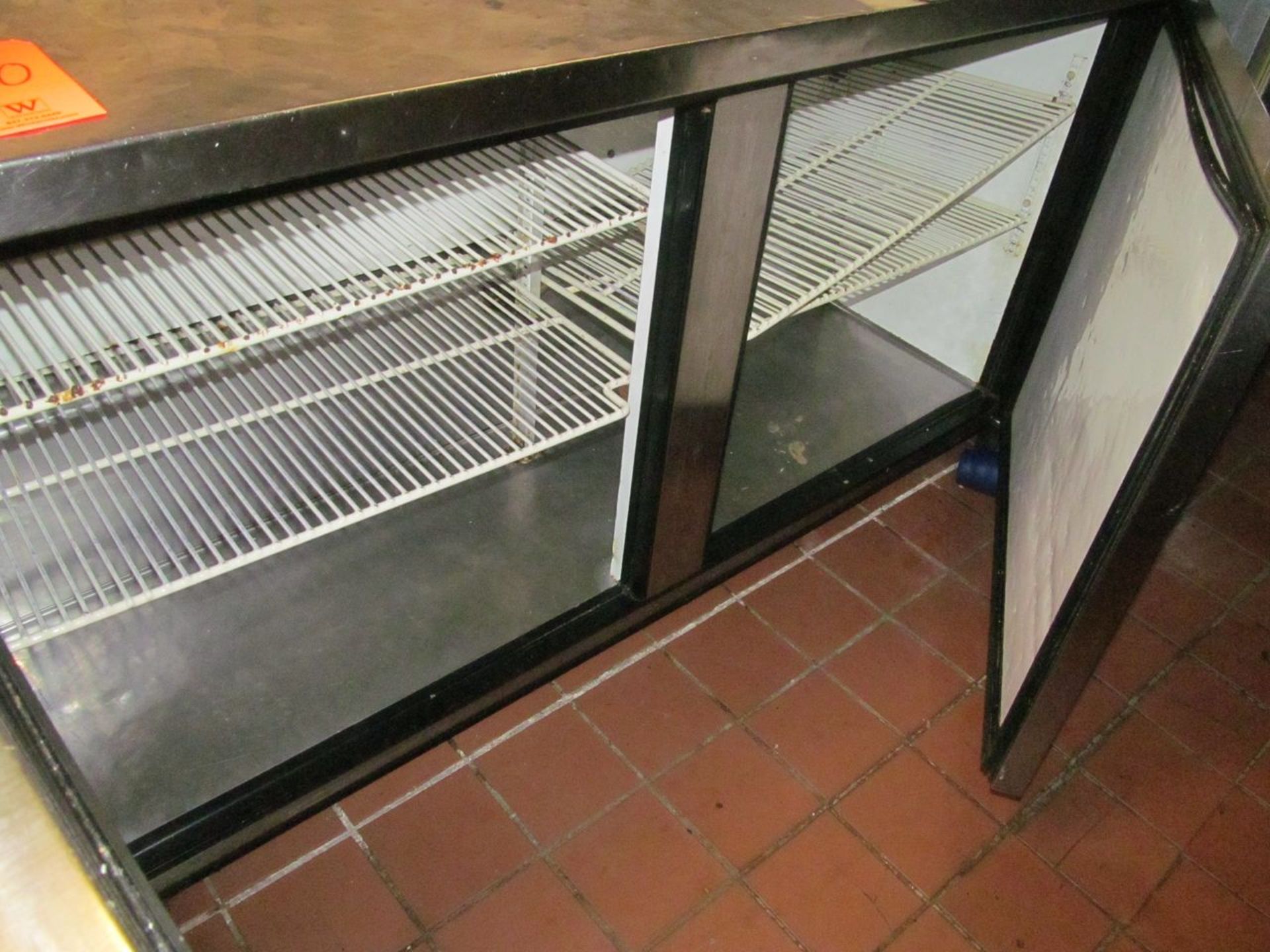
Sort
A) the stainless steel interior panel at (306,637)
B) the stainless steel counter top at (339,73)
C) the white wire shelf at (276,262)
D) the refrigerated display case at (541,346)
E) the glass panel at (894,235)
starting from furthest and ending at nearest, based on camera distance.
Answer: the glass panel at (894,235)
the stainless steel interior panel at (306,637)
the white wire shelf at (276,262)
the refrigerated display case at (541,346)
the stainless steel counter top at (339,73)

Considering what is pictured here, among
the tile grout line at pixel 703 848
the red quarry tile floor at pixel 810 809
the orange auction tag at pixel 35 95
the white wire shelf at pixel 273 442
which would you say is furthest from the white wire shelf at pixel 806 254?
the orange auction tag at pixel 35 95

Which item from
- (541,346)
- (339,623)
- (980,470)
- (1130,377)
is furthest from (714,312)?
(980,470)

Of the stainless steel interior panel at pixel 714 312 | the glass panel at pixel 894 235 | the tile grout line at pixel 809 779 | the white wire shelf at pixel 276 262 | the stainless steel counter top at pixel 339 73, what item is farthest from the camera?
the glass panel at pixel 894 235

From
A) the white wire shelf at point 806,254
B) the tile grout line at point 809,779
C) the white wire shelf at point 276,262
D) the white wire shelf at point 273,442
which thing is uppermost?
the white wire shelf at point 276,262

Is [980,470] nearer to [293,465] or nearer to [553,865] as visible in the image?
[553,865]

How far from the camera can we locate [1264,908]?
145cm

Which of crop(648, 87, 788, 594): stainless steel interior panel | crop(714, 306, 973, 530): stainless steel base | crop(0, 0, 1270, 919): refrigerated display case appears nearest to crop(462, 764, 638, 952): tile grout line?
crop(0, 0, 1270, 919): refrigerated display case

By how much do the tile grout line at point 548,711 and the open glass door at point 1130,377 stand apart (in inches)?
12.9

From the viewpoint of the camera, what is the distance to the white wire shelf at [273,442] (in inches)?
54.7

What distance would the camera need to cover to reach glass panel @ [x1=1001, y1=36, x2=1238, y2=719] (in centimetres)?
113

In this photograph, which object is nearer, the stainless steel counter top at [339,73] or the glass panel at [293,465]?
the stainless steel counter top at [339,73]

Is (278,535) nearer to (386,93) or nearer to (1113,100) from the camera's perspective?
(386,93)

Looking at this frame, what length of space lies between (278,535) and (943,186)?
1.40m

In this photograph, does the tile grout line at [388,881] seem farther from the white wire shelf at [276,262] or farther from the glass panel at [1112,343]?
the glass panel at [1112,343]
